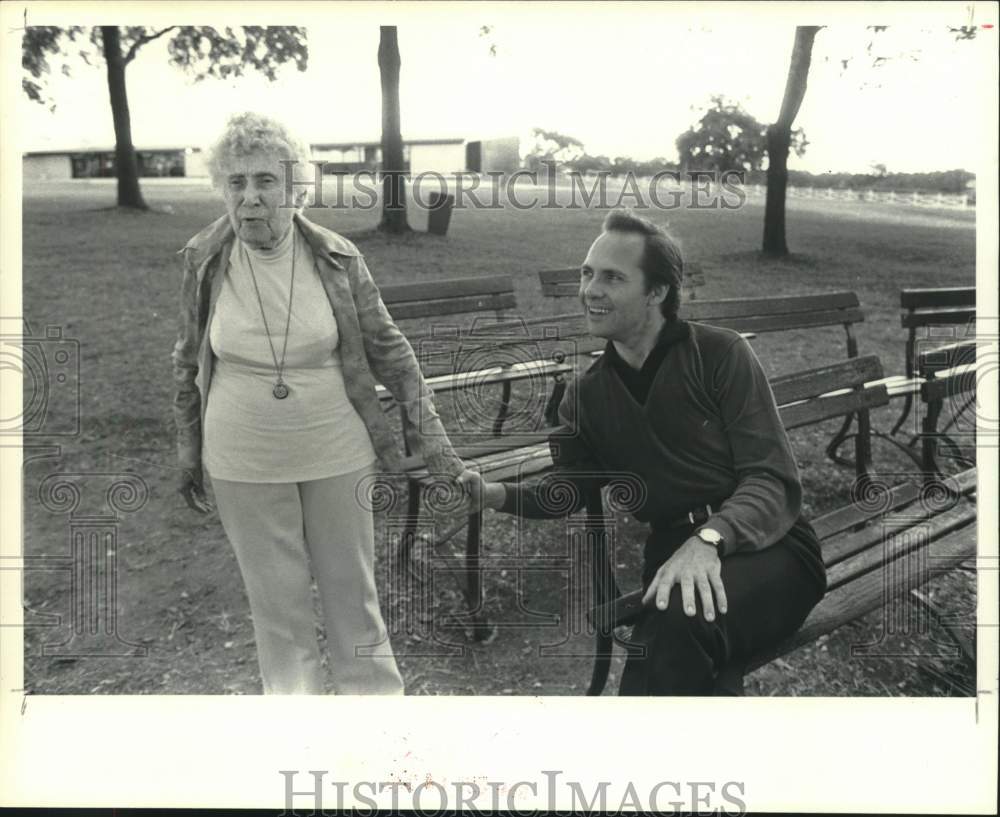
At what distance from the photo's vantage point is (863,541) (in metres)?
2.92

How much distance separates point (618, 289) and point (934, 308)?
4.44 ft

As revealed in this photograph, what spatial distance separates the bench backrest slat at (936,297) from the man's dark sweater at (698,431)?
1.02 meters

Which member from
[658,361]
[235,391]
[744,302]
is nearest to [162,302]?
[235,391]

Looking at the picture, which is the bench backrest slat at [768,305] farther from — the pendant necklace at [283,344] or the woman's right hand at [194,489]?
the woman's right hand at [194,489]

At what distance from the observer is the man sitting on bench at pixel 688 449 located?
232 centimetres

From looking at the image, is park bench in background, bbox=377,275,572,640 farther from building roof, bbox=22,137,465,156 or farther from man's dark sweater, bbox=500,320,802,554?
man's dark sweater, bbox=500,320,802,554

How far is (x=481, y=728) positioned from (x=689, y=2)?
6.77ft

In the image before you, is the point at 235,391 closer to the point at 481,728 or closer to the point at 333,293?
the point at 333,293

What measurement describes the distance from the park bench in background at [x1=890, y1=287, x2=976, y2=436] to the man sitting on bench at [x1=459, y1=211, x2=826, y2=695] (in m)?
0.93

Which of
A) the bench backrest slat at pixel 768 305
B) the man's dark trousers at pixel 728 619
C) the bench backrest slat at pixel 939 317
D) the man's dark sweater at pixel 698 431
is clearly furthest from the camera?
the bench backrest slat at pixel 768 305

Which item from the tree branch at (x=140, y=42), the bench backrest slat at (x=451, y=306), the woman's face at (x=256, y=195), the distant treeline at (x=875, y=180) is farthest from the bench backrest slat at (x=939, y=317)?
the tree branch at (x=140, y=42)

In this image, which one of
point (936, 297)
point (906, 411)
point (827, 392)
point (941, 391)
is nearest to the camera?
point (936, 297)

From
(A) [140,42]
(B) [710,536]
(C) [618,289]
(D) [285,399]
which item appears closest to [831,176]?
(C) [618,289]

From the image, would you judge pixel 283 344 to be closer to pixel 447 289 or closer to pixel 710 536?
pixel 447 289
